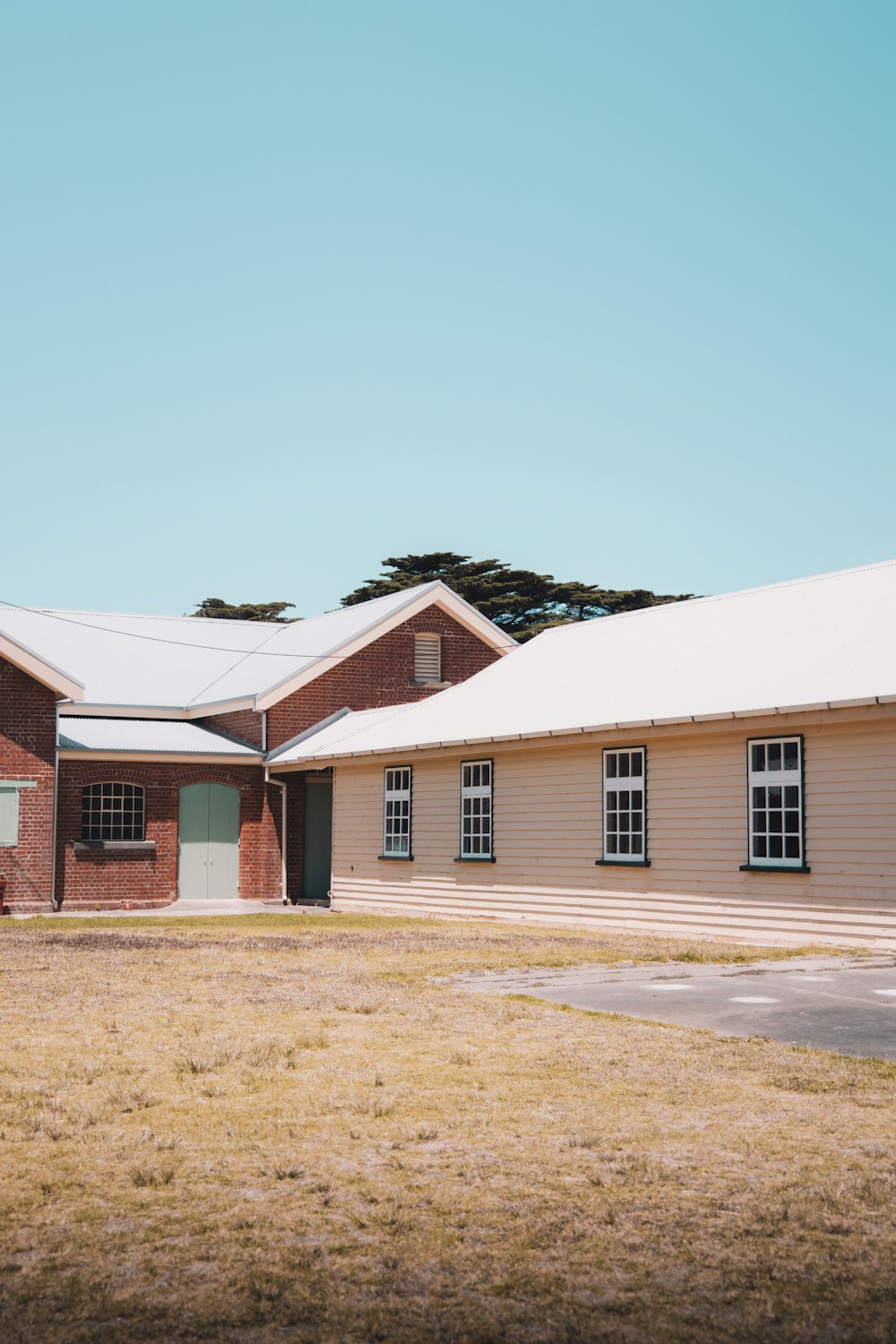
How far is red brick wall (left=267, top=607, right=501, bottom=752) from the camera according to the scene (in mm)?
30547

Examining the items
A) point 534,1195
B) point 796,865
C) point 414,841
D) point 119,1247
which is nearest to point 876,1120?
point 534,1195

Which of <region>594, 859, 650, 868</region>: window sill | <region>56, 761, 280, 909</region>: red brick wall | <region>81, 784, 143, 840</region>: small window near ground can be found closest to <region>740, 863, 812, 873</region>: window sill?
<region>594, 859, 650, 868</region>: window sill

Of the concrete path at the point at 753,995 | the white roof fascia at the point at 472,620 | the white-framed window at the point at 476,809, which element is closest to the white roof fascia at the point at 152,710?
the white roof fascia at the point at 472,620

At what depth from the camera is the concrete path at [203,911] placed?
78.8ft

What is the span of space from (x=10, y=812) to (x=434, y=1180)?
22088 millimetres

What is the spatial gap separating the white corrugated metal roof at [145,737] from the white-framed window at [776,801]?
13673 mm

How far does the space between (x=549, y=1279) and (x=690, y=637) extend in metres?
18.6

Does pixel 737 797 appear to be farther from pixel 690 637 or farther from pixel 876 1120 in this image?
pixel 876 1120

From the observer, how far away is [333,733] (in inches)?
1169

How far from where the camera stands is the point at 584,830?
69.7 ft

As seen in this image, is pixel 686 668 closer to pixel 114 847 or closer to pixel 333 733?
pixel 333 733

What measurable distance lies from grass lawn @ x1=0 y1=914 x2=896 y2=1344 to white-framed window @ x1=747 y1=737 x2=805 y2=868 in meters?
8.50

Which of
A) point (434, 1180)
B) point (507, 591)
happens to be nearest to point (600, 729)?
point (434, 1180)

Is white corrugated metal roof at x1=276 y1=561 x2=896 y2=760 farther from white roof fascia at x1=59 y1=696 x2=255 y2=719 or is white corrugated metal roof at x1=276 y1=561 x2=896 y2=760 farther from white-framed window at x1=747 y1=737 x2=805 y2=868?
white roof fascia at x1=59 y1=696 x2=255 y2=719
